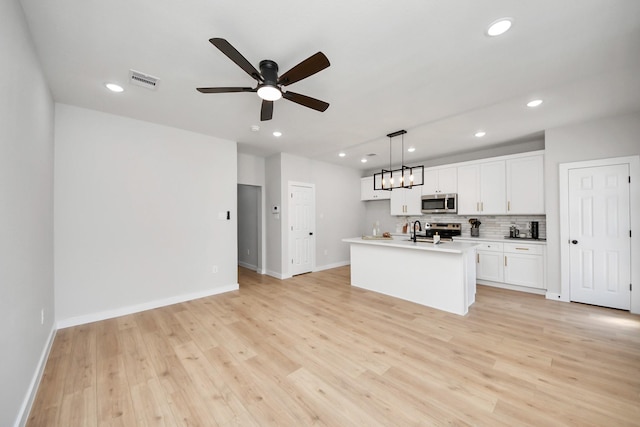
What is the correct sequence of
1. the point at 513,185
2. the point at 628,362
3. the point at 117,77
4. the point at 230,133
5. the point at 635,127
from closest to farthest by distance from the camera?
the point at 628,362, the point at 117,77, the point at 635,127, the point at 230,133, the point at 513,185

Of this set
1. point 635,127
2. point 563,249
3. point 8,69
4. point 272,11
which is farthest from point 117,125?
point 635,127

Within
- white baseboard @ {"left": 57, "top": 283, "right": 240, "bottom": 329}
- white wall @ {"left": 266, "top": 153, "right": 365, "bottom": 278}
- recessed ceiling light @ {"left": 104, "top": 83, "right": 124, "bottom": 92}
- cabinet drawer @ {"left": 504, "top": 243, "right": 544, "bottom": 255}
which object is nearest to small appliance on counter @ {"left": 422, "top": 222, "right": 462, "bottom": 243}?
cabinet drawer @ {"left": 504, "top": 243, "right": 544, "bottom": 255}

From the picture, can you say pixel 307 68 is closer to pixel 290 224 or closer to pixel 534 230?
pixel 290 224

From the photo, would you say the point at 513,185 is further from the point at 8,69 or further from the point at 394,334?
the point at 8,69

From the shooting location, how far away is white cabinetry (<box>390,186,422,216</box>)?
599cm

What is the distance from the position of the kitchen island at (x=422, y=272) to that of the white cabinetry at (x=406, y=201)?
2153mm

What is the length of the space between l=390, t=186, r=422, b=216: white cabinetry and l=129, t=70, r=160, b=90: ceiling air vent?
17.4 ft

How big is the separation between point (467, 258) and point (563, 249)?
1756 millimetres

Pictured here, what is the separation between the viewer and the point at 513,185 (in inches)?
181

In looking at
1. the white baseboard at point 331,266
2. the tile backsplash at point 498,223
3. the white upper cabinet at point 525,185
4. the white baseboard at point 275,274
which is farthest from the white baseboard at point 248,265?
the white upper cabinet at point 525,185

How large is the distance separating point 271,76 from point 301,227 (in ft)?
12.8

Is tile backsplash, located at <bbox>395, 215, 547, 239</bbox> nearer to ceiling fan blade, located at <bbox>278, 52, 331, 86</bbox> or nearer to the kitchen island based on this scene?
the kitchen island

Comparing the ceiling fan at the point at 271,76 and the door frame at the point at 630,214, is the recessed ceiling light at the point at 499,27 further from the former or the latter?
the door frame at the point at 630,214

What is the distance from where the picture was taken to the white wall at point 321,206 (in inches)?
214
